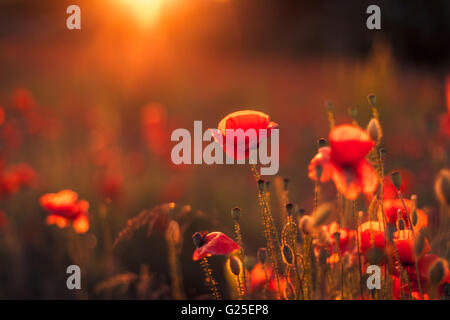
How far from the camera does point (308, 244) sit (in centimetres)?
75

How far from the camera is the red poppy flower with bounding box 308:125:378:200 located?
0.59m

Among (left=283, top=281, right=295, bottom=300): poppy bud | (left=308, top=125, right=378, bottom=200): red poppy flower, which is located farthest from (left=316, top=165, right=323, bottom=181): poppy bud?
(left=283, top=281, right=295, bottom=300): poppy bud

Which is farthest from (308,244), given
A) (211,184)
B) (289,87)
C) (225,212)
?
(289,87)

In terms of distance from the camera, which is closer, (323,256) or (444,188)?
(444,188)

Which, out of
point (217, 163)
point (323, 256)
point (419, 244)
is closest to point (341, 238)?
point (323, 256)

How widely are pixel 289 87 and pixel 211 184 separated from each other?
2.94m

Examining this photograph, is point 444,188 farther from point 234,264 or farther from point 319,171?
point 234,264

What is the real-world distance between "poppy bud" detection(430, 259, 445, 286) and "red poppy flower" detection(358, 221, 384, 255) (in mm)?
132

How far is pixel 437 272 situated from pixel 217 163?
2.59 metres

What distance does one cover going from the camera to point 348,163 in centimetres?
62

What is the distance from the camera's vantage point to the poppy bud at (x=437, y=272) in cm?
59

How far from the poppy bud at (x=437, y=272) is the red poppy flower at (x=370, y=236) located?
0.13 meters

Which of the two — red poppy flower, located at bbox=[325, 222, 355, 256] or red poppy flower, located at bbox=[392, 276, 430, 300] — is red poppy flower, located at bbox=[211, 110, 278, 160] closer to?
red poppy flower, located at bbox=[325, 222, 355, 256]
